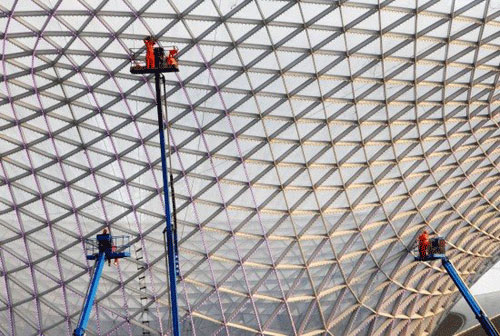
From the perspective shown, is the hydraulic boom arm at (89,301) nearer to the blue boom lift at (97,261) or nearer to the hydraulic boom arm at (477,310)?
the blue boom lift at (97,261)

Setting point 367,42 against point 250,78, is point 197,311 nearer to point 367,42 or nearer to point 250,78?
point 250,78

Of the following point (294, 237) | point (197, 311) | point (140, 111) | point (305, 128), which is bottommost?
point (197, 311)

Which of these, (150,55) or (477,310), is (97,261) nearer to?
(150,55)

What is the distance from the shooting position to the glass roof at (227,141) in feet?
117

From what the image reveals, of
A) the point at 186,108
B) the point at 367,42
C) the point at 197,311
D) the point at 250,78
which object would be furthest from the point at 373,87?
the point at 197,311

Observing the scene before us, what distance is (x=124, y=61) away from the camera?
1449 inches

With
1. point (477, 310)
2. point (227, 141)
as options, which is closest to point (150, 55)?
point (227, 141)

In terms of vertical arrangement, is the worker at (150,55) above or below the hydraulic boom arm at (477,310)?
above

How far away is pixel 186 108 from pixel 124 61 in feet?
16.1

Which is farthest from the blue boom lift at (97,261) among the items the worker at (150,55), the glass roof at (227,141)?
the worker at (150,55)

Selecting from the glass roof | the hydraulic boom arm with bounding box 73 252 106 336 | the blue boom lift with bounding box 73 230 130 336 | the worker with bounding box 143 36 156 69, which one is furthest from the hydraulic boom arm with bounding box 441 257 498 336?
the worker with bounding box 143 36 156 69

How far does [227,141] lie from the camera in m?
41.3

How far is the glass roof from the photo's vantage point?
1401 inches

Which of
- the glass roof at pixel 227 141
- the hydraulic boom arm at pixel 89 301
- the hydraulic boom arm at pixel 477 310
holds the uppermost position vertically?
the glass roof at pixel 227 141
